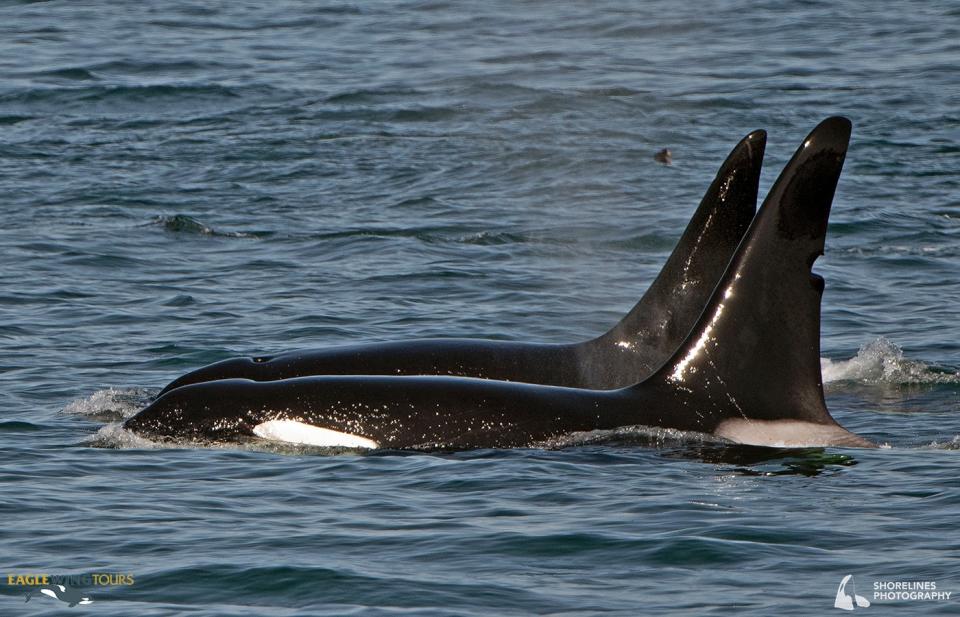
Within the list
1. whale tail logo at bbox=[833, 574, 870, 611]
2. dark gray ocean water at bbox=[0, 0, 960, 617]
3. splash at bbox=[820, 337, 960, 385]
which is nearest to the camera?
whale tail logo at bbox=[833, 574, 870, 611]

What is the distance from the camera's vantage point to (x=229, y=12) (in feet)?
140

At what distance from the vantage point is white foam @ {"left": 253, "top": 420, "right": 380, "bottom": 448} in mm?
10961

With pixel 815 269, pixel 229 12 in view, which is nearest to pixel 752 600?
pixel 815 269

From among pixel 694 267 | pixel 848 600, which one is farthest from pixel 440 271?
pixel 848 600

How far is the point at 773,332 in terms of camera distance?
10281 mm

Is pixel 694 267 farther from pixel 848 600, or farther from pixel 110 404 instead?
pixel 848 600

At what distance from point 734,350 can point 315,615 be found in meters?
3.76

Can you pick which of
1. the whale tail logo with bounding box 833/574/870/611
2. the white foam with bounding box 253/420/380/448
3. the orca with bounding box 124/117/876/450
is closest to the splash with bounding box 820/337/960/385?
the orca with bounding box 124/117/876/450

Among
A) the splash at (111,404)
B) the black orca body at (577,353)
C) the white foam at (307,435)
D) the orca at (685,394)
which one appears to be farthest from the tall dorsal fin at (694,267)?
the splash at (111,404)

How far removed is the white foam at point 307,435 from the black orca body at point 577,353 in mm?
1095

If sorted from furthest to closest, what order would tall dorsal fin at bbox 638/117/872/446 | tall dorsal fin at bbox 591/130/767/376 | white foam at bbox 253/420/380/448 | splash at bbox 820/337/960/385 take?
splash at bbox 820/337/960/385 < tall dorsal fin at bbox 591/130/767/376 < white foam at bbox 253/420/380/448 < tall dorsal fin at bbox 638/117/872/446

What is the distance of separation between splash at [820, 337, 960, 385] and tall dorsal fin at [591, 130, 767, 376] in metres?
2.04

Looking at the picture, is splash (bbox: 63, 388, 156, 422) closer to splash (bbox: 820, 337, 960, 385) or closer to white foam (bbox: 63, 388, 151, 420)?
white foam (bbox: 63, 388, 151, 420)

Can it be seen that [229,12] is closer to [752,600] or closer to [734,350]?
[734,350]
